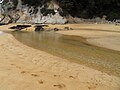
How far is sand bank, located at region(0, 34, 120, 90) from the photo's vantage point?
8.62m

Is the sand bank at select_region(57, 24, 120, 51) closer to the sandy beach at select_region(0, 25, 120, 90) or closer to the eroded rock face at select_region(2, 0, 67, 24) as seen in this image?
the sandy beach at select_region(0, 25, 120, 90)

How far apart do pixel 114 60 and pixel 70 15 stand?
4760 centimetres

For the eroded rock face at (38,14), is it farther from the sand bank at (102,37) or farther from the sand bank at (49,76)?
the sand bank at (49,76)

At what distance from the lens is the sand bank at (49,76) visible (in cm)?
862

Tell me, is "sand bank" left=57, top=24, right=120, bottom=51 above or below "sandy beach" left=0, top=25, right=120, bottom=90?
below

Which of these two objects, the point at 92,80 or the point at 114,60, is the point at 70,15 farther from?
the point at 92,80

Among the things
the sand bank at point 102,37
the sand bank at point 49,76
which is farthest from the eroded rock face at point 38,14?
the sand bank at point 49,76

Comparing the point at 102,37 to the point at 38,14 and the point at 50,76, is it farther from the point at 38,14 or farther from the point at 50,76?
the point at 38,14

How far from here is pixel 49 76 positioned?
9.95 meters

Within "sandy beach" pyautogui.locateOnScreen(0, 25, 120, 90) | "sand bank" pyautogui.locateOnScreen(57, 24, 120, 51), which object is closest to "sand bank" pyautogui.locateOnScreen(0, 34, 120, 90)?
"sandy beach" pyautogui.locateOnScreen(0, 25, 120, 90)

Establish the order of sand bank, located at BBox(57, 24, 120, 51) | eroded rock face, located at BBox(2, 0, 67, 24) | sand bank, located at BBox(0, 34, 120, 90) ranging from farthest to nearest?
eroded rock face, located at BBox(2, 0, 67, 24)
sand bank, located at BBox(57, 24, 120, 51)
sand bank, located at BBox(0, 34, 120, 90)

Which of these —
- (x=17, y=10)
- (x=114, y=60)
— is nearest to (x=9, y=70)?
(x=114, y=60)

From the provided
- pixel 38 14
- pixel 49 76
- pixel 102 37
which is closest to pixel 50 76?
pixel 49 76

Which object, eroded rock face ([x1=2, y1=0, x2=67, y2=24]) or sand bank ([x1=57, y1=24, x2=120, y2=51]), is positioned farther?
eroded rock face ([x1=2, y1=0, x2=67, y2=24])
